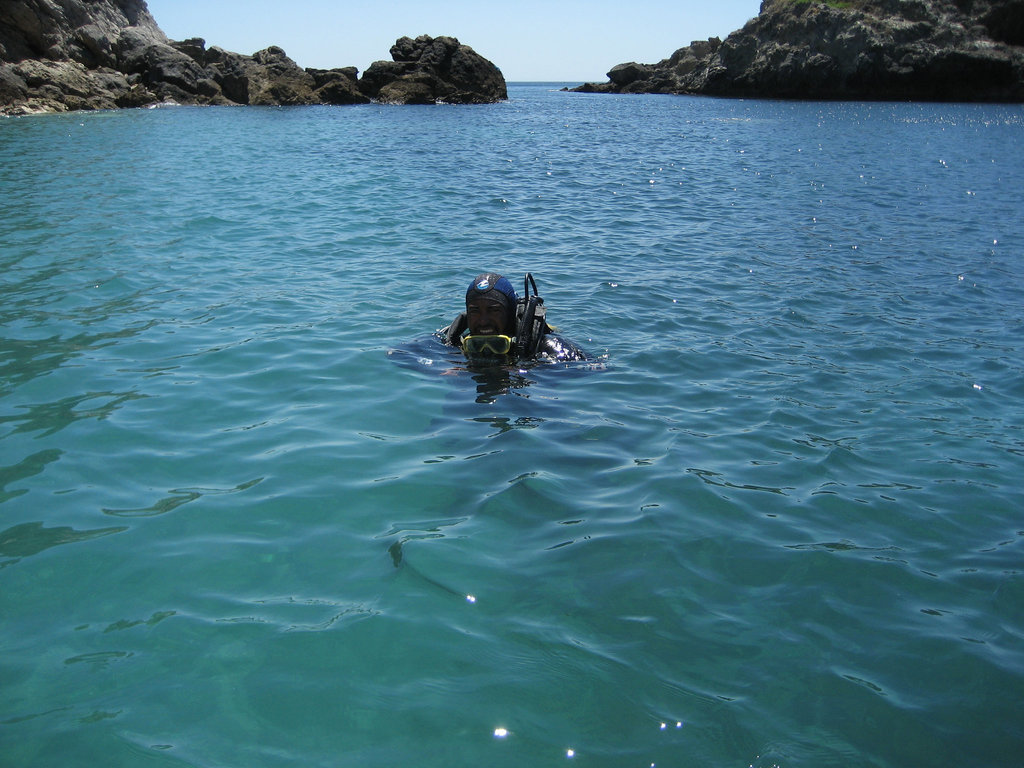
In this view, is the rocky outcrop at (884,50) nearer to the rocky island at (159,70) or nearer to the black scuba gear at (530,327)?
the rocky island at (159,70)

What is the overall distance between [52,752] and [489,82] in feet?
241

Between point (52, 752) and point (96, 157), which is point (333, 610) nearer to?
point (52, 752)

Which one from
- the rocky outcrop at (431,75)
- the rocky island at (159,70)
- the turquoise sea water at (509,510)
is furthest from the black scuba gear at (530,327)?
the rocky outcrop at (431,75)

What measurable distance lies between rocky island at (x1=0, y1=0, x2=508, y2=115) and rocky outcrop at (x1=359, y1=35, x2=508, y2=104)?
3.6 inches

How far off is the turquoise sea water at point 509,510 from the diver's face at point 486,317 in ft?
2.04

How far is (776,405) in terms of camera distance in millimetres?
6727

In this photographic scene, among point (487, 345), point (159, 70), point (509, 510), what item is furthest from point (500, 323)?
point (159, 70)

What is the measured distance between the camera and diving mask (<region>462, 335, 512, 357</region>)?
23.5ft

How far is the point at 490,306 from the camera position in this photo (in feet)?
23.4

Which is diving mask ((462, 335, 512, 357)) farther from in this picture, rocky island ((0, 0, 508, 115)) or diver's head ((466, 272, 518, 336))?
rocky island ((0, 0, 508, 115))

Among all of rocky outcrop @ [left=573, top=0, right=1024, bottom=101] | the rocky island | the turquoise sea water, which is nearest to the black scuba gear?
the turquoise sea water

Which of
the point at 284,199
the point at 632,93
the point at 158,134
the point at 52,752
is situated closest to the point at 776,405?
the point at 52,752

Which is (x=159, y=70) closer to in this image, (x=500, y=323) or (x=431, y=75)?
(x=431, y=75)

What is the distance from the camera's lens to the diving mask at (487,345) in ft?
23.5
